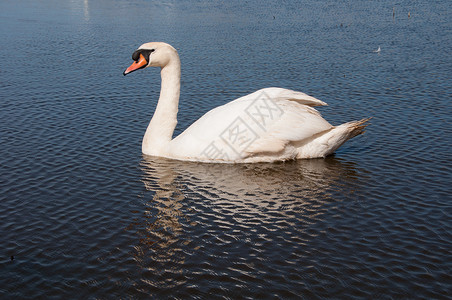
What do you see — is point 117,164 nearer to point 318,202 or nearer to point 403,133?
point 318,202

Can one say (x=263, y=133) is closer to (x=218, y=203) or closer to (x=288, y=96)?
(x=288, y=96)

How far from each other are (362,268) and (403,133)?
6973 millimetres

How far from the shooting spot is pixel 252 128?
1205 centimetres

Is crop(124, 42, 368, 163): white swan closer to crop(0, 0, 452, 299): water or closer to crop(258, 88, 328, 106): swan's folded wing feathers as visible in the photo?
crop(258, 88, 328, 106): swan's folded wing feathers

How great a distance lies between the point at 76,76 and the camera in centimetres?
2123

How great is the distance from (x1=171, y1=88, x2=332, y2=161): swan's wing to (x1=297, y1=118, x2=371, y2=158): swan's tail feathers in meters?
0.24

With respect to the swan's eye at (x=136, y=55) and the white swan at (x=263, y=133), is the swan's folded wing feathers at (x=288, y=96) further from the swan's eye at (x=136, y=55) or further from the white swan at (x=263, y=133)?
the swan's eye at (x=136, y=55)

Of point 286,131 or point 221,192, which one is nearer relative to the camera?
point 221,192

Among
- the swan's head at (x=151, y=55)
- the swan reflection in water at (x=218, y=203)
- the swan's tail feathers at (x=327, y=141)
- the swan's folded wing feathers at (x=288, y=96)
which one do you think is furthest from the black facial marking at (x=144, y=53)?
the swan's tail feathers at (x=327, y=141)

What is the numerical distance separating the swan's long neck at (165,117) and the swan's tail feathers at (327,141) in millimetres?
3239

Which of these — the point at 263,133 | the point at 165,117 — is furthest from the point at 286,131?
the point at 165,117

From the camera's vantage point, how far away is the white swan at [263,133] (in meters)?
12.1

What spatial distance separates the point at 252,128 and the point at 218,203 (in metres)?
2.41

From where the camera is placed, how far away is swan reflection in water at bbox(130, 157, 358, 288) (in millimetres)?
8641
